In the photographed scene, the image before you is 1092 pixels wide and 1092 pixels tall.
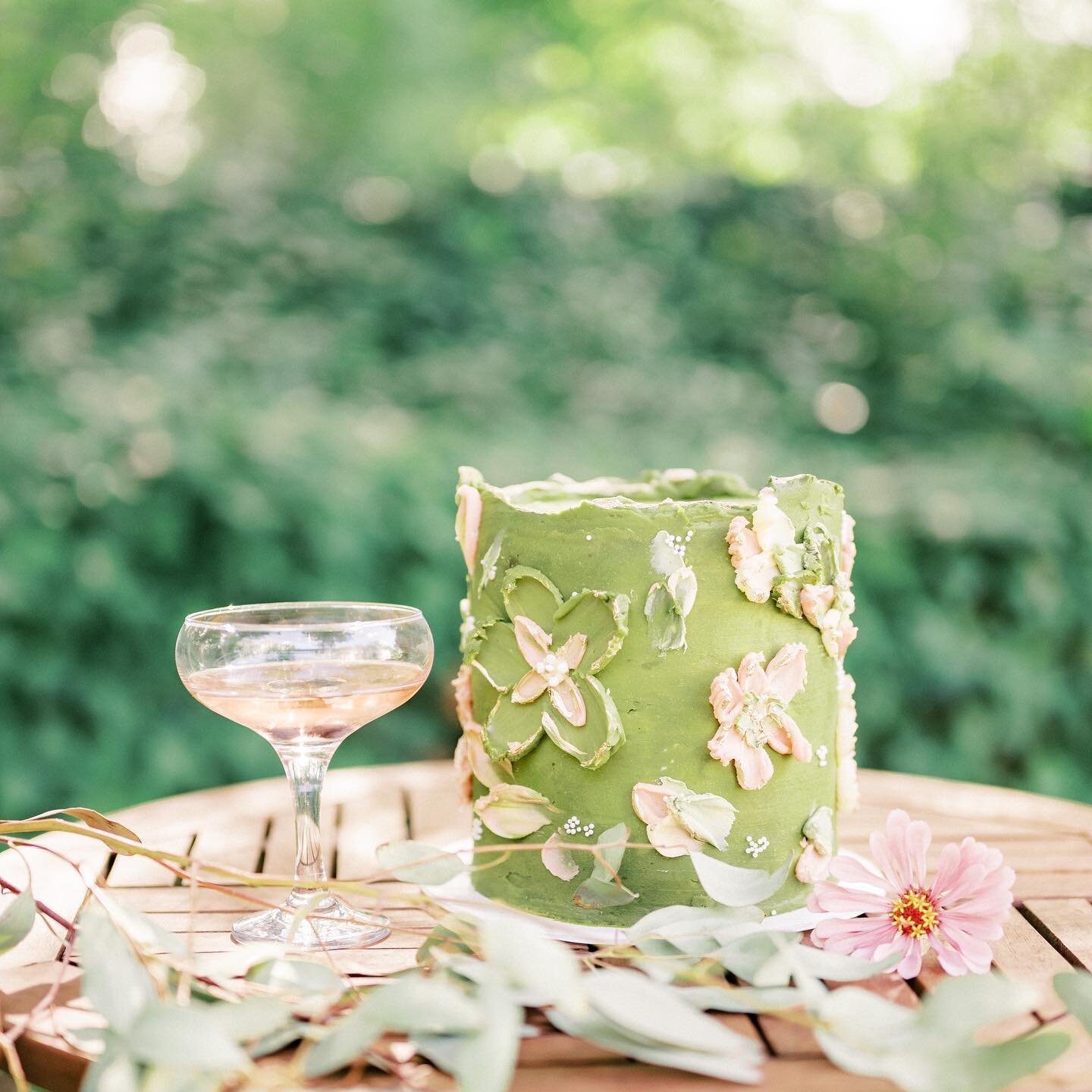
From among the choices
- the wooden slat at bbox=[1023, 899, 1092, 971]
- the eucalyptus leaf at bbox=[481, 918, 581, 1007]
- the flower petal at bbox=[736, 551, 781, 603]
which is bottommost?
the wooden slat at bbox=[1023, 899, 1092, 971]

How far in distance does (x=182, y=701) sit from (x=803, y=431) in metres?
1.71

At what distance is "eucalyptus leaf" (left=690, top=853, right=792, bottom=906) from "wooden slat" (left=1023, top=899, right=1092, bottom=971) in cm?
27

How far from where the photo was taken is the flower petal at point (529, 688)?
39.9 inches

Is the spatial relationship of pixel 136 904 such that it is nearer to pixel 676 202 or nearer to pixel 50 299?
pixel 50 299

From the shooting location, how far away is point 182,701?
7.92 ft

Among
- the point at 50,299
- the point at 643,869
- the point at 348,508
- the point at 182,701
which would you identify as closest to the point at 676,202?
the point at 348,508

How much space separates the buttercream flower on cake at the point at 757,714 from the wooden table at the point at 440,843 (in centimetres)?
21

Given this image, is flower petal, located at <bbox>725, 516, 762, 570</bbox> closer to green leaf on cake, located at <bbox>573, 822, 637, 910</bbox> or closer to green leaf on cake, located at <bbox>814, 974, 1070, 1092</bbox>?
green leaf on cake, located at <bbox>573, 822, 637, 910</bbox>

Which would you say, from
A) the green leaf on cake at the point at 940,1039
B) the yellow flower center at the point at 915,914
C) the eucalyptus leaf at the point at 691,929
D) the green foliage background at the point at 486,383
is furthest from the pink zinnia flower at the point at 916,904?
the green foliage background at the point at 486,383

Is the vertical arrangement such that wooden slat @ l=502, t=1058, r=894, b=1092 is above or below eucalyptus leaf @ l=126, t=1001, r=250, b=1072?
below

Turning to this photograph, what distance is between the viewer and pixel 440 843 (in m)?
1.32

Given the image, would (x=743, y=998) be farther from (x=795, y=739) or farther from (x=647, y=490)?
(x=647, y=490)

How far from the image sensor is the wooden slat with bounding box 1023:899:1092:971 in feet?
3.15

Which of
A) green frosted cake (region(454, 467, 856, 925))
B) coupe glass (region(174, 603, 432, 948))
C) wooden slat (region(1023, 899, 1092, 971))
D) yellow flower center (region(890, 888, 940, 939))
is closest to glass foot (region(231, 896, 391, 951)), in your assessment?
coupe glass (region(174, 603, 432, 948))
